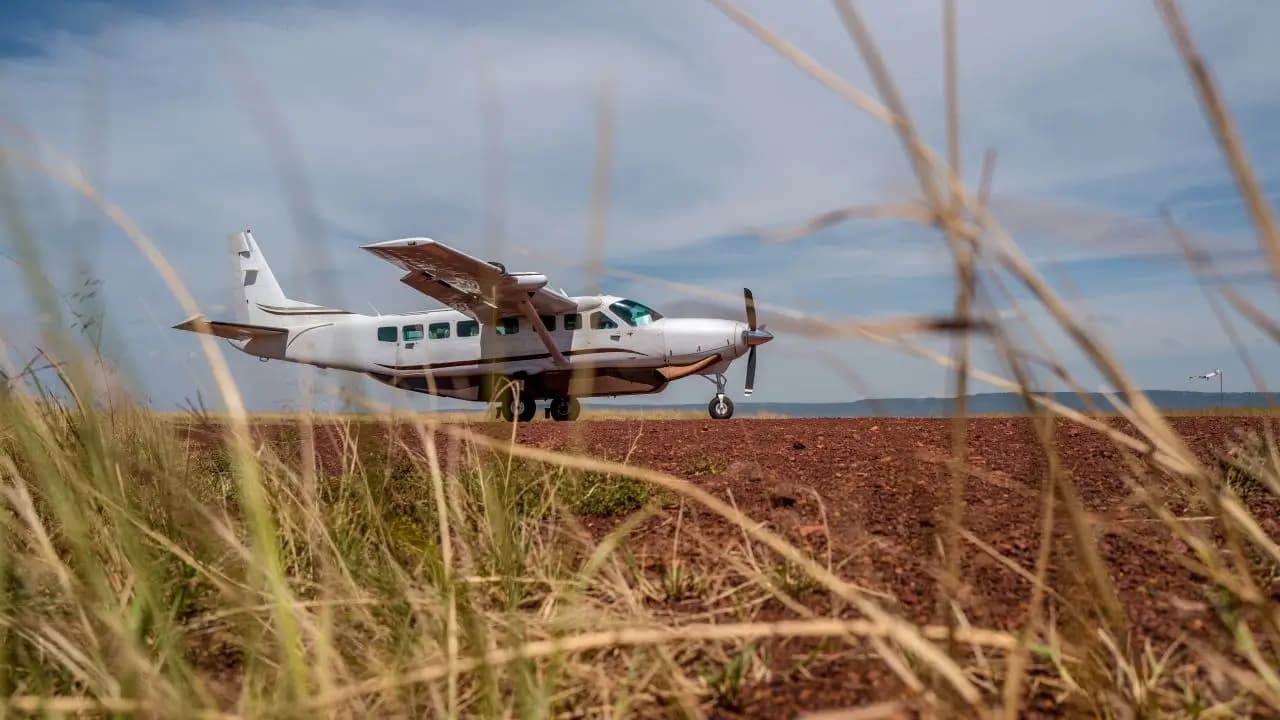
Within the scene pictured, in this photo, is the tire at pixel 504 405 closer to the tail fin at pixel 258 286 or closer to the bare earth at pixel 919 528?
the bare earth at pixel 919 528

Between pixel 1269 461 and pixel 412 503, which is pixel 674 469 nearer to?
pixel 412 503

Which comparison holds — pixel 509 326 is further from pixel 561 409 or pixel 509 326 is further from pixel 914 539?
pixel 914 539

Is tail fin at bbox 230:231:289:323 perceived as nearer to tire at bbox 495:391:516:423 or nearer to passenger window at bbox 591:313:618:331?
tire at bbox 495:391:516:423

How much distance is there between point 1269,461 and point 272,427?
3.50 meters

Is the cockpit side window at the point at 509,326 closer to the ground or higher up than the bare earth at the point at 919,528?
higher up

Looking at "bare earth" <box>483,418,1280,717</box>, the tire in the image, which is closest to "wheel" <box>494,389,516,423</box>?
the tire

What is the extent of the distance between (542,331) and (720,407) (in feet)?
10.4

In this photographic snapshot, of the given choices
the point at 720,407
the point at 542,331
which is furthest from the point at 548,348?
the point at 720,407

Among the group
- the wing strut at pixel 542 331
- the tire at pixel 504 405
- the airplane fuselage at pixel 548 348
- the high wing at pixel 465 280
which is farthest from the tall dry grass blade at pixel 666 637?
the wing strut at pixel 542 331

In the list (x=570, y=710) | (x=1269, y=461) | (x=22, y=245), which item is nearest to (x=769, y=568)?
(x=570, y=710)

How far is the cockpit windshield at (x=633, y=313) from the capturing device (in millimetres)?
15391

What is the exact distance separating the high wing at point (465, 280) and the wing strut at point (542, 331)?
0.25ft

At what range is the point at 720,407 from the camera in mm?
14406

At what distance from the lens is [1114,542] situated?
191cm
